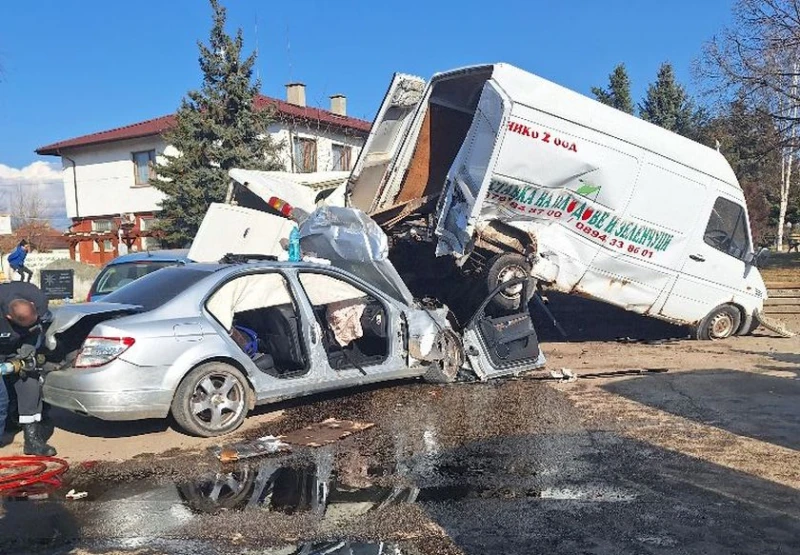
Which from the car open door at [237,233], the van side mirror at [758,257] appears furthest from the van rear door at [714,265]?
the car open door at [237,233]

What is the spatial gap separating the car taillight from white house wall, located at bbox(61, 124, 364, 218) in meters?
25.7

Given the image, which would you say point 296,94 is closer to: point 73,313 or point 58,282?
point 58,282

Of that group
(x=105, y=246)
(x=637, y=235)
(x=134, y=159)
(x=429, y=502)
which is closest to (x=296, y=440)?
(x=429, y=502)

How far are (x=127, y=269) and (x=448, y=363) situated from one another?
4.78 meters

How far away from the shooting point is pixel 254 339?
735cm

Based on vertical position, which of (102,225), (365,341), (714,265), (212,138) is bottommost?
(365,341)

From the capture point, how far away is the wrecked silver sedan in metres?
6.05

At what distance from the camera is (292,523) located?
4461 mm

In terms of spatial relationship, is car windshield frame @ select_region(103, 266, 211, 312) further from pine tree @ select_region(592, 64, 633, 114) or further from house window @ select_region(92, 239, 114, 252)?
pine tree @ select_region(592, 64, 633, 114)

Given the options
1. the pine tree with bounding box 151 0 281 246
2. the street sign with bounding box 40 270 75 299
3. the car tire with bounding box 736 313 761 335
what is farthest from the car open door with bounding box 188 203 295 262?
the pine tree with bounding box 151 0 281 246

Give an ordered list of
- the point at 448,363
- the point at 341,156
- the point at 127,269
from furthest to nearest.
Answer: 1. the point at 341,156
2. the point at 127,269
3. the point at 448,363

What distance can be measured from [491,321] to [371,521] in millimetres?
4213

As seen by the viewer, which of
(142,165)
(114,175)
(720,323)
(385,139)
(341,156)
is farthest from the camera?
(114,175)

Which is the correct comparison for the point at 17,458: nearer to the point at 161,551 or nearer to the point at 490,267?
the point at 161,551
